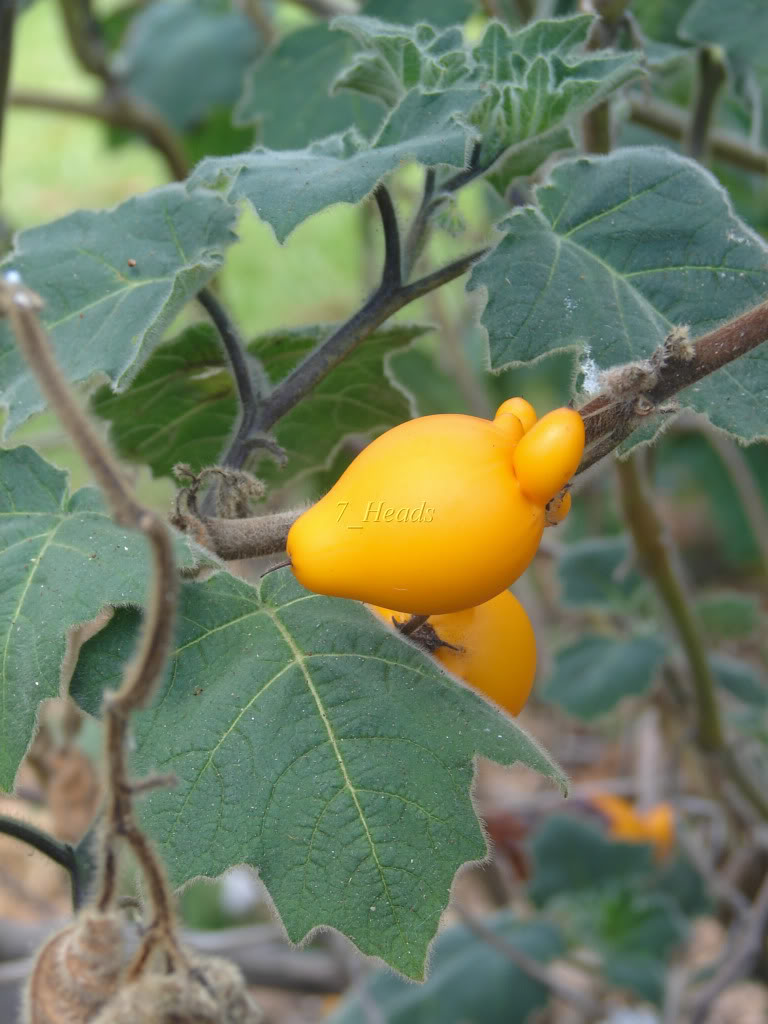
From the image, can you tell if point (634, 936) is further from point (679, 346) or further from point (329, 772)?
point (679, 346)

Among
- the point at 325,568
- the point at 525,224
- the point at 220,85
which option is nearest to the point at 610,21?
the point at 525,224

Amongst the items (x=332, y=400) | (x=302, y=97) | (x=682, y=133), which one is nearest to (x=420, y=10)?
(x=302, y=97)

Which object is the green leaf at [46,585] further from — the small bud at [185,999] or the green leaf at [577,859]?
the green leaf at [577,859]

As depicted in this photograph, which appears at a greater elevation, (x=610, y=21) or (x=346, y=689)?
(x=610, y=21)

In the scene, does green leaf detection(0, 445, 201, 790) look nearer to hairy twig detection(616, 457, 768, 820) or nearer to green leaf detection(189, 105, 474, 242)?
green leaf detection(189, 105, 474, 242)

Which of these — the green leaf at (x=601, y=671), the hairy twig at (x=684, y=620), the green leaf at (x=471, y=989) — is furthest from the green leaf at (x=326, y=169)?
the green leaf at (x=471, y=989)

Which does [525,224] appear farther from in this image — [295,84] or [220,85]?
[220,85]

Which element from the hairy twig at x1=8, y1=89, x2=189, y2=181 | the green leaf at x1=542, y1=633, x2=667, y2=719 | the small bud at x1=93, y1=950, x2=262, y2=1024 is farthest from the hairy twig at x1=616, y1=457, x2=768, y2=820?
the hairy twig at x1=8, y1=89, x2=189, y2=181
